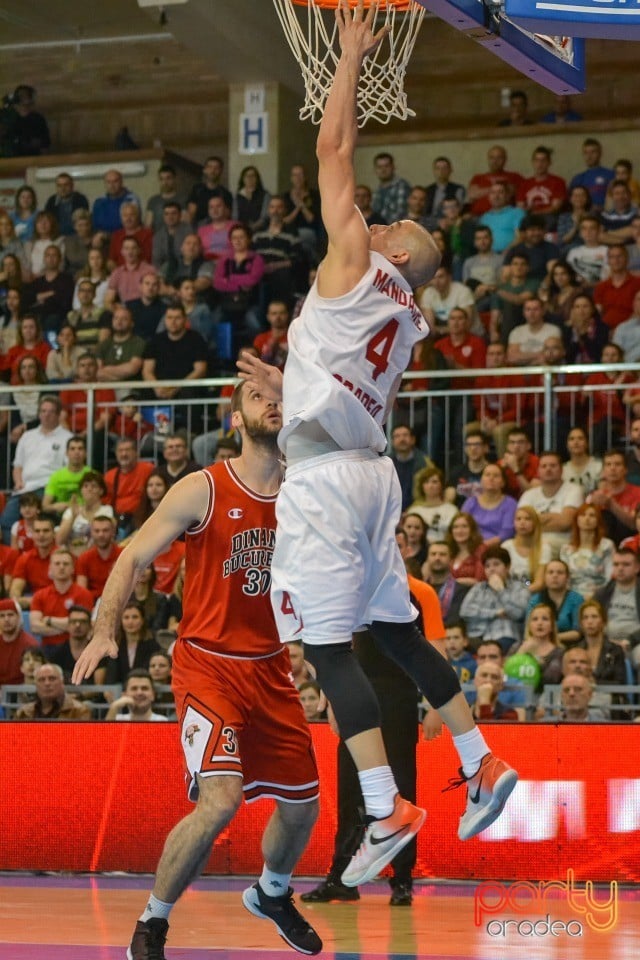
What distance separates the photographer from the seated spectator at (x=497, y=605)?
42.2 feet

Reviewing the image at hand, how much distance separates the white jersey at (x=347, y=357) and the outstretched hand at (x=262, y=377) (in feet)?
2.91

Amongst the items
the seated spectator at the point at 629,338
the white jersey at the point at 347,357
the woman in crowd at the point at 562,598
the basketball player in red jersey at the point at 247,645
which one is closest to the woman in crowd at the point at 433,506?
the woman in crowd at the point at 562,598

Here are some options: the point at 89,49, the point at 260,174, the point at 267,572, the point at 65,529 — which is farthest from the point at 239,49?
the point at 267,572

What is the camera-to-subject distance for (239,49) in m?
18.8

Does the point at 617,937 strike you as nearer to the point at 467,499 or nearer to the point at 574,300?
the point at 467,499

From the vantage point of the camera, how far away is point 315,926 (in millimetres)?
8461

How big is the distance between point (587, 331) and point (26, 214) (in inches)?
329

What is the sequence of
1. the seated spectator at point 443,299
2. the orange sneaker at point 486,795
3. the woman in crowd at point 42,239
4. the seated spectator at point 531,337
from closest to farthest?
the orange sneaker at point 486,795, the seated spectator at point 531,337, the seated spectator at point 443,299, the woman in crowd at point 42,239

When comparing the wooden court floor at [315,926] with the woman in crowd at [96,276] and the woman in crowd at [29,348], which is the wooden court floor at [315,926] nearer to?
the woman in crowd at [29,348]

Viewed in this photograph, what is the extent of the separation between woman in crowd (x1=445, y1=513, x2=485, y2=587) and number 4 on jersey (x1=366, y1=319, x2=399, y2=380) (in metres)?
7.46

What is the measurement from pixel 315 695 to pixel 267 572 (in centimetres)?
483

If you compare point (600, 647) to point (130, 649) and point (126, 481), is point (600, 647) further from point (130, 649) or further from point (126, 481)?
point (126, 481)

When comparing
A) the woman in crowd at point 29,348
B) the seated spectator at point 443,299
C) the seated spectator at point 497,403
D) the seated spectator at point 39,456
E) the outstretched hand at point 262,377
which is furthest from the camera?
the woman in crowd at point 29,348

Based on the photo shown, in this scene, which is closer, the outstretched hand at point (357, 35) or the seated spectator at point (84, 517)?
the outstretched hand at point (357, 35)
